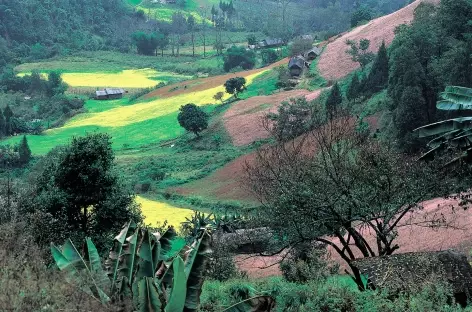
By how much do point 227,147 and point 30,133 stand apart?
22898 millimetres

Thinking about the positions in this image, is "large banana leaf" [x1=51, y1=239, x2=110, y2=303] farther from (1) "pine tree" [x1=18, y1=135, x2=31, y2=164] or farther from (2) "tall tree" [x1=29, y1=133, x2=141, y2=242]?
(1) "pine tree" [x1=18, y1=135, x2=31, y2=164]

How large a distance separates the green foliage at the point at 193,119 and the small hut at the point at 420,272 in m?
42.8

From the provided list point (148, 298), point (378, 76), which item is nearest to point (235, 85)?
point (378, 76)

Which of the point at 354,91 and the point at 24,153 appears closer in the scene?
the point at 354,91

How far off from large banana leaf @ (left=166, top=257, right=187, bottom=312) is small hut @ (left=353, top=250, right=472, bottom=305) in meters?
3.15

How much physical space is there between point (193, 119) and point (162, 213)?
740 inches

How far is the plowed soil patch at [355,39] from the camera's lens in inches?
2391

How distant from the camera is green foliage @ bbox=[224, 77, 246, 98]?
62344mm

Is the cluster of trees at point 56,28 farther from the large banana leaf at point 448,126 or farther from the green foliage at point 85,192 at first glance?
the large banana leaf at point 448,126

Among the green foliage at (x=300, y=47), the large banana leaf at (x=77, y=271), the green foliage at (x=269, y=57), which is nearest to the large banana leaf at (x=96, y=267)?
the large banana leaf at (x=77, y=271)

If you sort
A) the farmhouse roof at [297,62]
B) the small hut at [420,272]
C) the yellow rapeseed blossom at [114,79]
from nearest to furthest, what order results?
the small hut at [420,272] < the farmhouse roof at [297,62] < the yellow rapeseed blossom at [114,79]

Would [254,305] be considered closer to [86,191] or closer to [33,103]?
[86,191]

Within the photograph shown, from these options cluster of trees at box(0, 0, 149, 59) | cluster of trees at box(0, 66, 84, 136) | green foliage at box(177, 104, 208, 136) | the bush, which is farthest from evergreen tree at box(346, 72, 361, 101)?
cluster of trees at box(0, 0, 149, 59)

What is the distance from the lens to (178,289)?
316 inches
